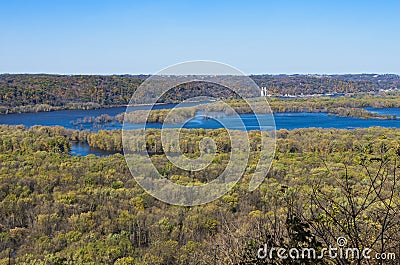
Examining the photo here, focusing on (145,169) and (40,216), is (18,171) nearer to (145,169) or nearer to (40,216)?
(40,216)

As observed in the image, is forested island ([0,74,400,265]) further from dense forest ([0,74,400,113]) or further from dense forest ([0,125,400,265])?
dense forest ([0,74,400,113])

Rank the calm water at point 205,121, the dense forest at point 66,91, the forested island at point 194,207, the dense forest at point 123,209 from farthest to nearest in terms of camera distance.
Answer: the dense forest at point 66,91 → the calm water at point 205,121 → the dense forest at point 123,209 → the forested island at point 194,207

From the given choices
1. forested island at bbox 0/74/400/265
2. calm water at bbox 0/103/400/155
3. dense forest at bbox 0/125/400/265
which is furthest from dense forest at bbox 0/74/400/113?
dense forest at bbox 0/125/400/265

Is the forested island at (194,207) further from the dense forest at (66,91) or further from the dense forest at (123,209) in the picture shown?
the dense forest at (66,91)

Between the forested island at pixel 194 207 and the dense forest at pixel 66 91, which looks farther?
the dense forest at pixel 66 91

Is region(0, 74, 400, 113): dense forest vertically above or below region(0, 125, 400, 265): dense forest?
above

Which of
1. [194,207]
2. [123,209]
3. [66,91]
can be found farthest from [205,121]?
[66,91]

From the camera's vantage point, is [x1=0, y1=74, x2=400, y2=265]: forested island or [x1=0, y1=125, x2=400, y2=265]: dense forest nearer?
[x1=0, y1=74, x2=400, y2=265]: forested island

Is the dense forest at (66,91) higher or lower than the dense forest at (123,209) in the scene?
higher

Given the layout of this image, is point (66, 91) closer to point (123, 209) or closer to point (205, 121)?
point (205, 121)

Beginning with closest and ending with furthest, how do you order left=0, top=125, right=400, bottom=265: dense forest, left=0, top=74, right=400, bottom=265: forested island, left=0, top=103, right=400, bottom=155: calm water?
left=0, top=74, right=400, bottom=265: forested island
left=0, top=125, right=400, bottom=265: dense forest
left=0, top=103, right=400, bottom=155: calm water

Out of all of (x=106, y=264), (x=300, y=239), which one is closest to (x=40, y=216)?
(x=106, y=264)

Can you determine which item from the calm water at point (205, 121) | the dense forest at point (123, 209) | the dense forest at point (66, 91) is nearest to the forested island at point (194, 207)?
the dense forest at point (123, 209)

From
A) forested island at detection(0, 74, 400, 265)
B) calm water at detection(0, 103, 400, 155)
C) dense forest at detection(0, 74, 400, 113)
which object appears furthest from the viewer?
dense forest at detection(0, 74, 400, 113)
